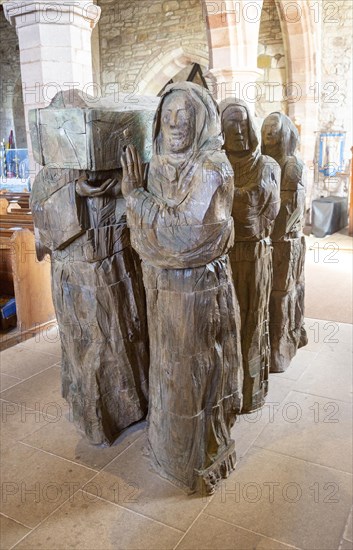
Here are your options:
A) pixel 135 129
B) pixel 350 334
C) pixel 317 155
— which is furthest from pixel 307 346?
pixel 317 155

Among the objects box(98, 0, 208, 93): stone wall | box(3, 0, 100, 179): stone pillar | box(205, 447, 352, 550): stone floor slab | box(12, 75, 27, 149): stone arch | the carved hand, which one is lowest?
box(205, 447, 352, 550): stone floor slab

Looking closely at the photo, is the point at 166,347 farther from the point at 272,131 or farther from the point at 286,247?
the point at 272,131

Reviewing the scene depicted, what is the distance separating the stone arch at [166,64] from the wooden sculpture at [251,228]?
8974mm

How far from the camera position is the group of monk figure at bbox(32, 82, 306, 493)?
231cm

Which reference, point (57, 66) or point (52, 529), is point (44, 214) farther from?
point (57, 66)

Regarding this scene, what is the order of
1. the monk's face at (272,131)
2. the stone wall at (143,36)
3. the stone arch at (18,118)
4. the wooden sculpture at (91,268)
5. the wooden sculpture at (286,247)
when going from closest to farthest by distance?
the wooden sculpture at (91,268) → the monk's face at (272,131) → the wooden sculpture at (286,247) → the stone wall at (143,36) → the stone arch at (18,118)

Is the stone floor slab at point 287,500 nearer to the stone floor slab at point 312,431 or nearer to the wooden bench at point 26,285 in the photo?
the stone floor slab at point 312,431

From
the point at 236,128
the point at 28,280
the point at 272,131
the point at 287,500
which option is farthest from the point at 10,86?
the point at 287,500

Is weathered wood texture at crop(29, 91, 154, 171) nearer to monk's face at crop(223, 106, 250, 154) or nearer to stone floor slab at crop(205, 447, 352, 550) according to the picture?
monk's face at crop(223, 106, 250, 154)

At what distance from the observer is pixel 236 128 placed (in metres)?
2.93

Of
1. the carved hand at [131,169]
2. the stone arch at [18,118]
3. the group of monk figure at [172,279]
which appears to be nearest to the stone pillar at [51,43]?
the group of monk figure at [172,279]

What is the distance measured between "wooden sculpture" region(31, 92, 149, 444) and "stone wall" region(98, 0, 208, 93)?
9.33m

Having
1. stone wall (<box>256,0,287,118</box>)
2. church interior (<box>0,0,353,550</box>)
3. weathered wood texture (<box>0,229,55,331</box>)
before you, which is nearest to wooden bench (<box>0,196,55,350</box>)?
weathered wood texture (<box>0,229,55,331</box>)

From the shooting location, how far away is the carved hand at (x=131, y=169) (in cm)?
242
